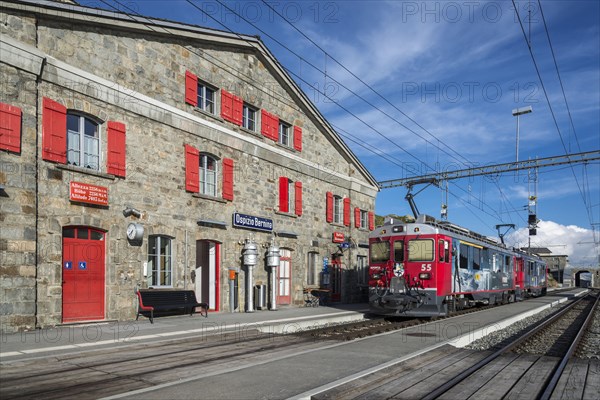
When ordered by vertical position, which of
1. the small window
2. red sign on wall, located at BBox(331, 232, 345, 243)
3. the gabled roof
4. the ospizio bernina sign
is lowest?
red sign on wall, located at BBox(331, 232, 345, 243)

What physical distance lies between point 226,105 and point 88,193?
6564mm

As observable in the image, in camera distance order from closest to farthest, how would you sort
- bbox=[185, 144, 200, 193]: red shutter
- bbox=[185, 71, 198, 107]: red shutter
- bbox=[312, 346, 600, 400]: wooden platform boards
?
bbox=[312, 346, 600, 400]: wooden platform boards → bbox=[185, 144, 200, 193]: red shutter → bbox=[185, 71, 198, 107]: red shutter

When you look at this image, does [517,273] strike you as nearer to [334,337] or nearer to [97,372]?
[334,337]

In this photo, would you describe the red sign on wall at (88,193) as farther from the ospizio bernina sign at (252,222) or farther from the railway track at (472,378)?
the railway track at (472,378)

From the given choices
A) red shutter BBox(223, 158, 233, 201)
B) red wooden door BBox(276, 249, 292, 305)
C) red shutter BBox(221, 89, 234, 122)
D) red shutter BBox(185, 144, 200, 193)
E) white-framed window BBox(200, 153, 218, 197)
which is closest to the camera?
red shutter BBox(185, 144, 200, 193)

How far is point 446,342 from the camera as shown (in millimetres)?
10133

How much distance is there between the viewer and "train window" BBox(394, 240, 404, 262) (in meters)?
16.5

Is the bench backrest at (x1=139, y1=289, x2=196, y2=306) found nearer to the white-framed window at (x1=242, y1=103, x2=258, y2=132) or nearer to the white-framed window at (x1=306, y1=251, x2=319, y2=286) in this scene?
the white-framed window at (x1=242, y1=103, x2=258, y2=132)

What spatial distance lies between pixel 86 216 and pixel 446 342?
901cm

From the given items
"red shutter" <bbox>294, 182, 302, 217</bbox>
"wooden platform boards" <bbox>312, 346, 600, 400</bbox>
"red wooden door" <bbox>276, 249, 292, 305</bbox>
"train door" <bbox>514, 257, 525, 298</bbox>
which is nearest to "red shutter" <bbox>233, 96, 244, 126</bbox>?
"red shutter" <bbox>294, 182, 302, 217</bbox>

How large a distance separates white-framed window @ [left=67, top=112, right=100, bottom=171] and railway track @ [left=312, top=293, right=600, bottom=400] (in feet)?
30.6

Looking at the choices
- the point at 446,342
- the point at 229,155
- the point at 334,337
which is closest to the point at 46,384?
the point at 334,337

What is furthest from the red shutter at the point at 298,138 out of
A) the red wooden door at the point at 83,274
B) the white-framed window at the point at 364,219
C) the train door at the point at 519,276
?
the train door at the point at 519,276

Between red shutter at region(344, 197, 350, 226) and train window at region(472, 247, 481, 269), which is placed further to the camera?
red shutter at region(344, 197, 350, 226)
